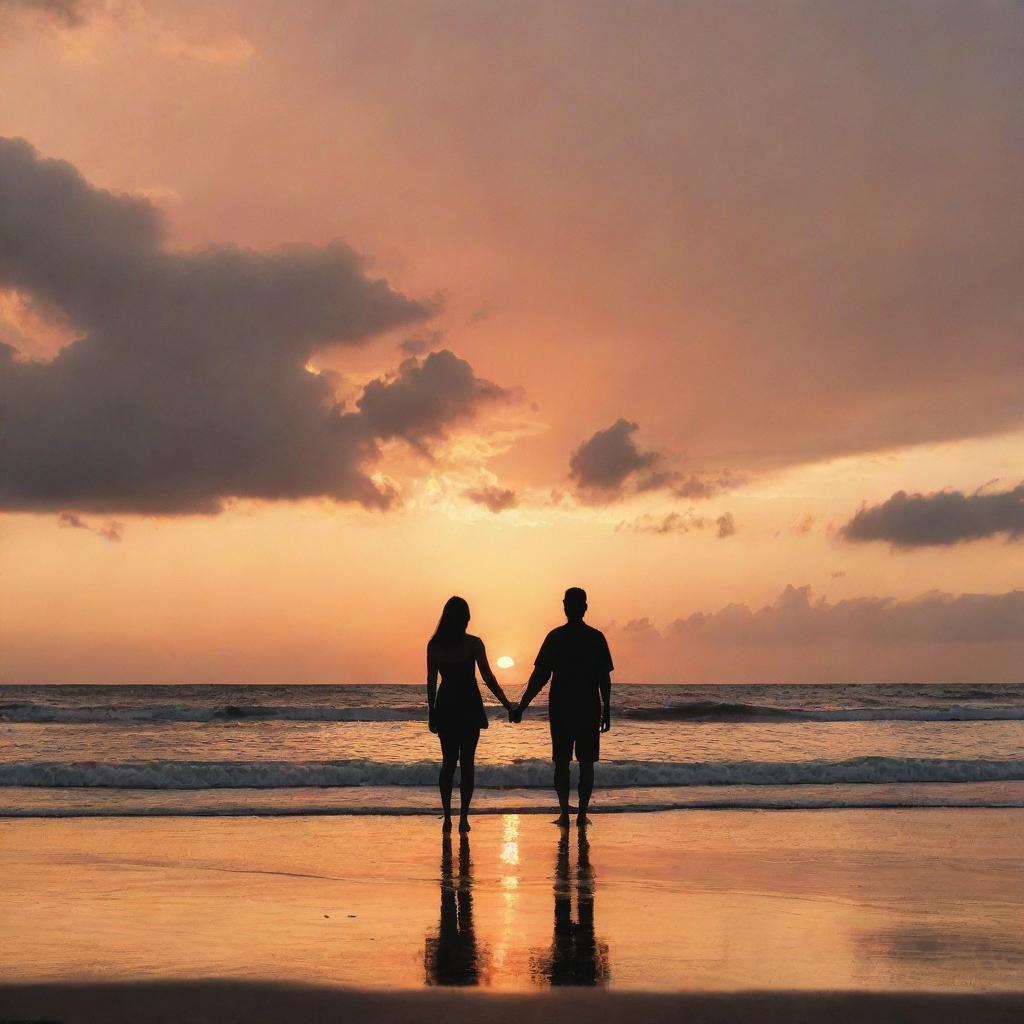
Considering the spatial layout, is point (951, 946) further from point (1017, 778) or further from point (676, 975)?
point (1017, 778)

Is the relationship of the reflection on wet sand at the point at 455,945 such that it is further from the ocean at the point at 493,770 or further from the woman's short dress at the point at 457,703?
the ocean at the point at 493,770

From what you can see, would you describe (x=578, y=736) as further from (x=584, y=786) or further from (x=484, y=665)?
(x=484, y=665)

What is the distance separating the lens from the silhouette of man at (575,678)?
11.1 metres

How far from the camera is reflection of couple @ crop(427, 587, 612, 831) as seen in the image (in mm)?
10719

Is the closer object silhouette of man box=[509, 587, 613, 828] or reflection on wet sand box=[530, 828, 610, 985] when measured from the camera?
reflection on wet sand box=[530, 828, 610, 985]

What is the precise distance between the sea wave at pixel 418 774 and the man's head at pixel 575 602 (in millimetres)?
5242

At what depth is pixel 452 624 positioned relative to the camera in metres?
10.8

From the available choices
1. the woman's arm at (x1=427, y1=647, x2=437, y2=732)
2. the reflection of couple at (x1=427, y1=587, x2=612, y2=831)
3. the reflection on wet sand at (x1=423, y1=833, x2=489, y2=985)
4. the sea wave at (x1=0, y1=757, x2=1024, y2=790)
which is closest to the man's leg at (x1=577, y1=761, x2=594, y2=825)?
the reflection of couple at (x1=427, y1=587, x2=612, y2=831)

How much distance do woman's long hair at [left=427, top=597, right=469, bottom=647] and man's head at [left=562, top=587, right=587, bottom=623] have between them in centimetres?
103

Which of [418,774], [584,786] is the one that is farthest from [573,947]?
[418,774]

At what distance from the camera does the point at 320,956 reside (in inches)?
221

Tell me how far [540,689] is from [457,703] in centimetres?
93

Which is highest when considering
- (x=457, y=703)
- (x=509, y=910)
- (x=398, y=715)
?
(x=457, y=703)

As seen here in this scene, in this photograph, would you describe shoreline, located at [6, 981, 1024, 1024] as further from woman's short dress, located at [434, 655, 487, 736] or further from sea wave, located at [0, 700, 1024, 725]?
sea wave, located at [0, 700, 1024, 725]
